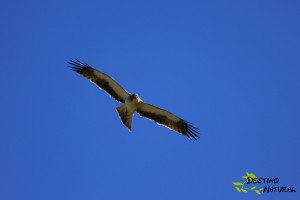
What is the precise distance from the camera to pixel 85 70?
15.0 meters

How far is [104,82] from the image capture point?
14734mm

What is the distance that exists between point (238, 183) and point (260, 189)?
70 centimetres

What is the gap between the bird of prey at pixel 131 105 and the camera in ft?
46.5

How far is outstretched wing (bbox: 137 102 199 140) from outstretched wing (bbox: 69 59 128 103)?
0.72 meters

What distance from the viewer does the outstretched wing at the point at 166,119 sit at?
14578mm

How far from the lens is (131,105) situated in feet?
46.4

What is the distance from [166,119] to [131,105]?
1395mm

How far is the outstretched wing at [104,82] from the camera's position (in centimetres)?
1455

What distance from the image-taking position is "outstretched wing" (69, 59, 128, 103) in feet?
47.8

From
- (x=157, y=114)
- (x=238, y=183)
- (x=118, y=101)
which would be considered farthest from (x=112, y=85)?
(x=238, y=183)

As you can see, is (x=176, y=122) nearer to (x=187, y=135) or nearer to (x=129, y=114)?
(x=187, y=135)

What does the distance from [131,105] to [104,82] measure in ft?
4.23

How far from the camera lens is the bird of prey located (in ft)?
46.5

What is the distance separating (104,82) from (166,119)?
2316mm
